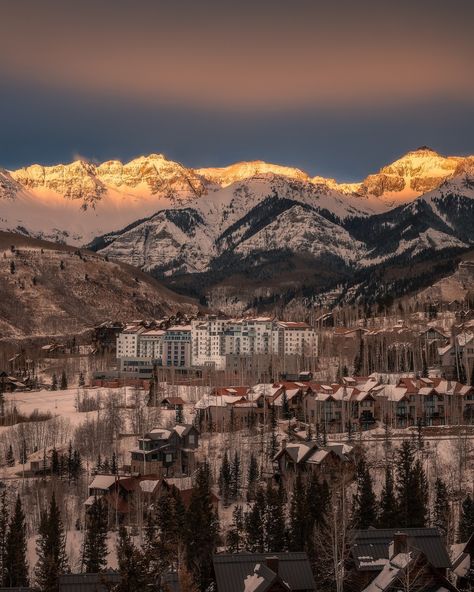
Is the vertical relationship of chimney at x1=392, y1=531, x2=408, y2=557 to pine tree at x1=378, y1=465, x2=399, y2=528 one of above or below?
above

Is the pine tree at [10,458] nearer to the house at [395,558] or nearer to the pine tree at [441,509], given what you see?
the pine tree at [441,509]

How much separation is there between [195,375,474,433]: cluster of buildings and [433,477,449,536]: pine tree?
105ft

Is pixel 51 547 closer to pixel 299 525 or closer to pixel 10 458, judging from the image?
pixel 299 525

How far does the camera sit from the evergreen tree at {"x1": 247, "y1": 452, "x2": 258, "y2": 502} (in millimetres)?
87812

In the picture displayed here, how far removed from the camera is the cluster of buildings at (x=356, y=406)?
115 meters

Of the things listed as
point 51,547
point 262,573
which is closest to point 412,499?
point 51,547

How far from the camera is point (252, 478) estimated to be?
90938 millimetres

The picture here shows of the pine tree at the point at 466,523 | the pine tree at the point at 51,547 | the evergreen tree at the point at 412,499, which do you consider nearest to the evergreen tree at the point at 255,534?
the evergreen tree at the point at 412,499

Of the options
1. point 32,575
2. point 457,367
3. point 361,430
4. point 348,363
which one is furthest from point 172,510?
point 348,363

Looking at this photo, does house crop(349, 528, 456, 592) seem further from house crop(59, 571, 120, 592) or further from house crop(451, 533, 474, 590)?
house crop(59, 571, 120, 592)

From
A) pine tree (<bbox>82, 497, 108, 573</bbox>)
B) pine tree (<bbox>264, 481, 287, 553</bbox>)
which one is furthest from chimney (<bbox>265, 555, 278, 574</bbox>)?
pine tree (<bbox>82, 497, 108, 573</bbox>)

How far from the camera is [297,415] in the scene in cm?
12094

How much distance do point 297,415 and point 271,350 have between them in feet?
203

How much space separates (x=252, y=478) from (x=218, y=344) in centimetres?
9413
